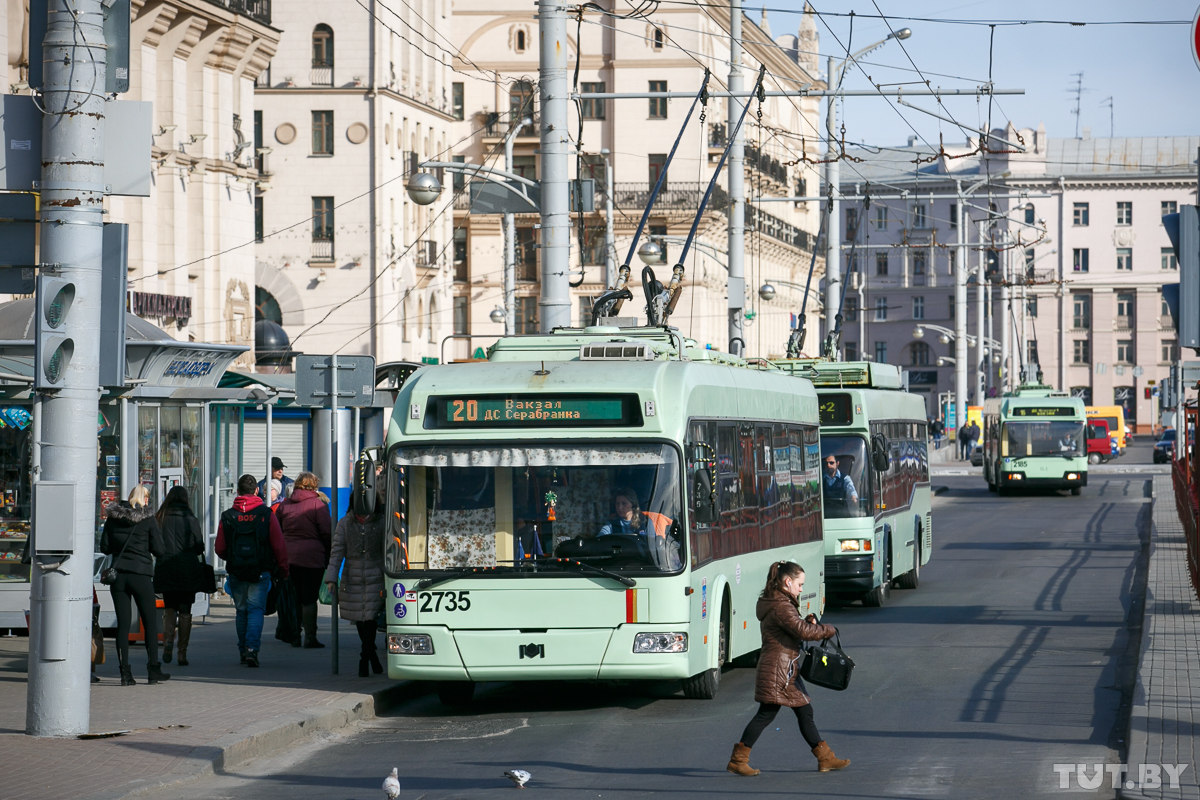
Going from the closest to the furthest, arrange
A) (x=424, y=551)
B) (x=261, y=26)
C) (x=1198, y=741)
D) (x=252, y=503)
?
(x=1198, y=741) → (x=424, y=551) → (x=252, y=503) → (x=261, y=26)

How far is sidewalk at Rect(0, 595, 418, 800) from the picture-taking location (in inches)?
375

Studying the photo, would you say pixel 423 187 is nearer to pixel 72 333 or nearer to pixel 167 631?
pixel 167 631

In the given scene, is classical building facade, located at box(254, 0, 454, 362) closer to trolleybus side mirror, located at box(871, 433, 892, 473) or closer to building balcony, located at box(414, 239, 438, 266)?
building balcony, located at box(414, 239, 438, 266)

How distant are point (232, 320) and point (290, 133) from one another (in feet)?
64.7

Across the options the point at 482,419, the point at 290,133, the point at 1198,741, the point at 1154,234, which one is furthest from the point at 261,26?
the point at 1154,234

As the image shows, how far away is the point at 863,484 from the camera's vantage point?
63.9ft

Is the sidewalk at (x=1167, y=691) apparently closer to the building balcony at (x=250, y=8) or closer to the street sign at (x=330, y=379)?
the street sign at (x=330, y=379)

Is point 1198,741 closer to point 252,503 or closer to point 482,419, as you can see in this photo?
point 482,419

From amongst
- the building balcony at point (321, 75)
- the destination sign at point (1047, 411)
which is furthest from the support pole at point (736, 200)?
the building balcony at point (321, 75)

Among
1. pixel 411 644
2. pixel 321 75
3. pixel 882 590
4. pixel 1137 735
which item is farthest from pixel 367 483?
pixel 321 75

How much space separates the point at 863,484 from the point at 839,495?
1.02 feet

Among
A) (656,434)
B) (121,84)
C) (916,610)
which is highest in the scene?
(121,84)

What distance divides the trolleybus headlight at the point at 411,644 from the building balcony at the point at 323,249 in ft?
161

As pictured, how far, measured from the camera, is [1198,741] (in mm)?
9922
